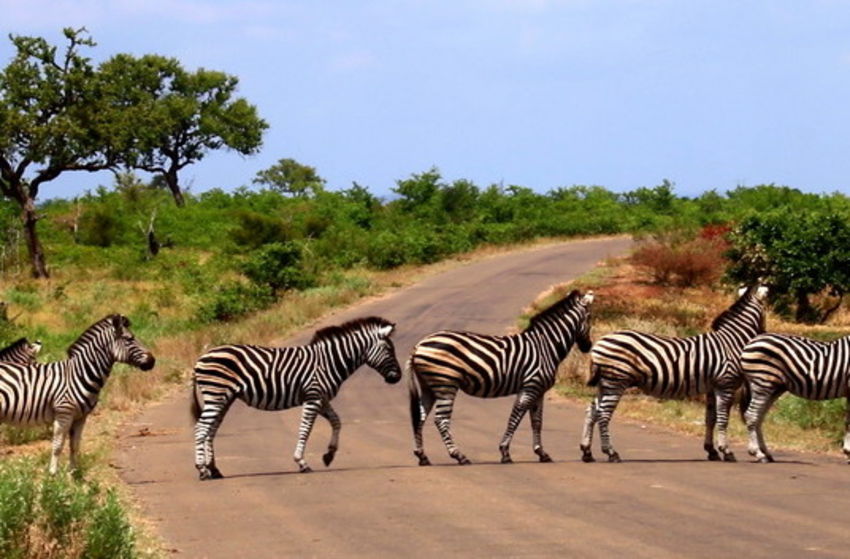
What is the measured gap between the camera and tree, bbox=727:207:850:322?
43.5 m

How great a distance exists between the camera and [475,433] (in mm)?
22156

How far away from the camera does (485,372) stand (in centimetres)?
1850

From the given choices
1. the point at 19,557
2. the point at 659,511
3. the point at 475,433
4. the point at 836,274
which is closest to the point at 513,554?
the point at 659,511

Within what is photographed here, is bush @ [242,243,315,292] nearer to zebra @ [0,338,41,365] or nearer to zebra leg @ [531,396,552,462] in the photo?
zebra @ [0,338,41,365]

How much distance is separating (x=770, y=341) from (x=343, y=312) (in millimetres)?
23619

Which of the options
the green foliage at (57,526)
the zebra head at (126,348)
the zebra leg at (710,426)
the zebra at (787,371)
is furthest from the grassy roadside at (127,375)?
the zebra at (787,371)

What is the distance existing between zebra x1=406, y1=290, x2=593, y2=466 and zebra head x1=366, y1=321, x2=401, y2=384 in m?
0.18

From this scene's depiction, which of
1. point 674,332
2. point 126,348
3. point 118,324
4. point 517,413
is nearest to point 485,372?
point 517,413

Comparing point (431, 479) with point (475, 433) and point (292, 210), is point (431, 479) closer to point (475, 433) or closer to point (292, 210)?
point (475, 433)

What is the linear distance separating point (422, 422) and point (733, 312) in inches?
162

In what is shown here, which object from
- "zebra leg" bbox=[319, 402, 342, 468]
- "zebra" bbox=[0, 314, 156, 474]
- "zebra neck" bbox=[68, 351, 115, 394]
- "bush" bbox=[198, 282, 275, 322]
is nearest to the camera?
"zebra" bbox=[0, 314, 156, 474]

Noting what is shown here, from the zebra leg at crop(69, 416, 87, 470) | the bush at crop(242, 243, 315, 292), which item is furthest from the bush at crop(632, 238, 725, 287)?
the zebra leg at crop(69, 416, 87, 470)

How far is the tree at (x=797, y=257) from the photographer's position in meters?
43.5

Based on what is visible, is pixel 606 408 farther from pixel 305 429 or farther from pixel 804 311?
pixel 804 311
